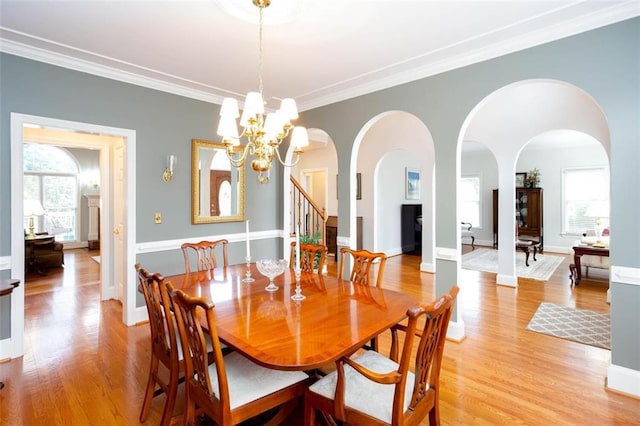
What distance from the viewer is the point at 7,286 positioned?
2.56 m

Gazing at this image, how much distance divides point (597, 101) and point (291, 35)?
2484 mm

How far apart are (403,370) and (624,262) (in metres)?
2.21

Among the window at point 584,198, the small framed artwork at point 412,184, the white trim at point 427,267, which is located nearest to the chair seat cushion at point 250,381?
the white trim at point 427,267

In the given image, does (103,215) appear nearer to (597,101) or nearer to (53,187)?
(597,101)

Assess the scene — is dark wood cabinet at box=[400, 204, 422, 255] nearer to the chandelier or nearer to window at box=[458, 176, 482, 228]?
window at box=[458, 176, 482, 228]

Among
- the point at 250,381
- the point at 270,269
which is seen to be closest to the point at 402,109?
the point at 270,269

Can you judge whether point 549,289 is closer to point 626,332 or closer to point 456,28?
point 626,332

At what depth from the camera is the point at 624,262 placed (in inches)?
92.0

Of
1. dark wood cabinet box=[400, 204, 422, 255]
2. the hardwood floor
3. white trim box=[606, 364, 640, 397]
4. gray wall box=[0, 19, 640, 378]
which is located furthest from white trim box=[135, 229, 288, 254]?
dark wood cabinet box=[400, 204, 422, 255]

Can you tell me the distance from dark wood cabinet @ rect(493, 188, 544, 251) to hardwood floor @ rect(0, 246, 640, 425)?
430 centimetres

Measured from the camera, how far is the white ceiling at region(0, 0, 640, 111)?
7.50 feet

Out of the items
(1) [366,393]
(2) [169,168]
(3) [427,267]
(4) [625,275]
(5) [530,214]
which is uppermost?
(2) [169,168]

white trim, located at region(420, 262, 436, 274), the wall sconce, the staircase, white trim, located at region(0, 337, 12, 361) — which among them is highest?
the wall sconce

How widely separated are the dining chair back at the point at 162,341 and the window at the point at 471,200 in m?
9.95
